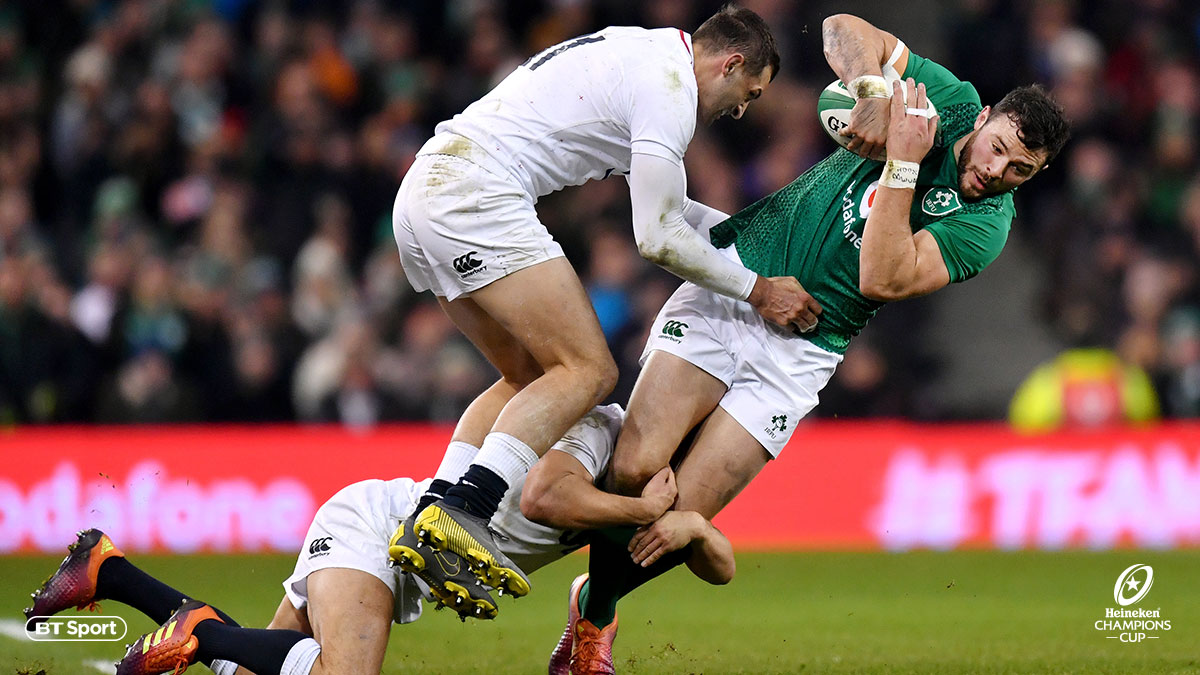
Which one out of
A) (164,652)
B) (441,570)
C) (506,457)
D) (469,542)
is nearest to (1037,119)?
(506,457)

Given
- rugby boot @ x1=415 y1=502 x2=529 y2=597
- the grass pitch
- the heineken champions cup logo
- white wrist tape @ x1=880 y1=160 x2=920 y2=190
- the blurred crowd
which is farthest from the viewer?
the blurred crowd

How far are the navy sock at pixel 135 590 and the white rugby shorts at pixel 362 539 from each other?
0.47 metres

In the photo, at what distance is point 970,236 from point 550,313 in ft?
5.55

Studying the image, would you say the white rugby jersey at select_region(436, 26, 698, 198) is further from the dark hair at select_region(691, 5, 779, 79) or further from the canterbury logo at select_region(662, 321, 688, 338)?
the canterbury logo at select_region(662, 321, 688, 338)

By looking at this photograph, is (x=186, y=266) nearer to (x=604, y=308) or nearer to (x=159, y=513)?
(x=159, y=513)

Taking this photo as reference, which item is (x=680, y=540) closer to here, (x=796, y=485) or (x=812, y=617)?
(x=812, y=617)

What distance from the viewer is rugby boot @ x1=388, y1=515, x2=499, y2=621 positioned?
4.85m

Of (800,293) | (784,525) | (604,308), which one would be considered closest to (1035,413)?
(784,525)

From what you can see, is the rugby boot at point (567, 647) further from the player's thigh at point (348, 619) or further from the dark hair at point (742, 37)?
the dark hair at point (742, 37)

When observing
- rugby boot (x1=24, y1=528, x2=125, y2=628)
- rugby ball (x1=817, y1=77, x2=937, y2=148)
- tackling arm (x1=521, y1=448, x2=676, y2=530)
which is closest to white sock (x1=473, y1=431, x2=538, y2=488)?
tackling arm (x1=521, y1=448, x2=676, y2=530)

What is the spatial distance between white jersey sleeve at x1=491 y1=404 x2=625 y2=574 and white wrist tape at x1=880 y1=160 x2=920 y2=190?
140 centimetres

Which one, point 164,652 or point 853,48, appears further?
point 853,48

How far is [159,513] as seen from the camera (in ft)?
33.5

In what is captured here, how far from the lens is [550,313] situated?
523 centimetres
